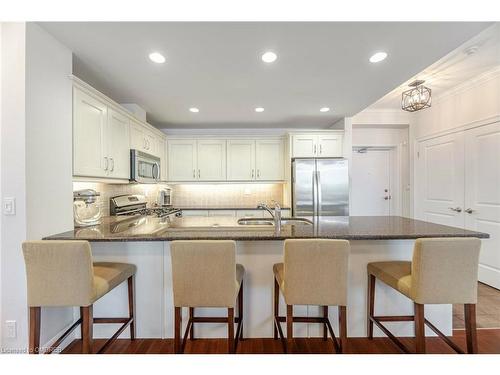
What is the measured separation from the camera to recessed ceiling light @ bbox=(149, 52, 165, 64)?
2.04 metres

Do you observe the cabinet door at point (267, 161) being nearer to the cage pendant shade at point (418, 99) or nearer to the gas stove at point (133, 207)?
the gas stove at point (133, 207)

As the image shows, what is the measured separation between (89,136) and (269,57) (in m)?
1.76

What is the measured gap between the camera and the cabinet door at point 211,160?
14.6 ft

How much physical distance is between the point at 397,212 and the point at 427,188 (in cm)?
92

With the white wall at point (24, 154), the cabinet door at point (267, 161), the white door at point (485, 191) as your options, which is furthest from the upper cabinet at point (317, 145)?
the white wall at point (24, 154)

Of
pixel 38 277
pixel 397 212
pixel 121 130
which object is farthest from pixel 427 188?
pixel 38 277

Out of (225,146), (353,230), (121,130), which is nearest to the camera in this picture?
(353,230)

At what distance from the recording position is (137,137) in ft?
10.7

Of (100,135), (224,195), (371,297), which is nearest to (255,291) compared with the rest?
(371,297)

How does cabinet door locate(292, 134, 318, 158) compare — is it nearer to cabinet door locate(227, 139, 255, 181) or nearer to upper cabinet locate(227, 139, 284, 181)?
upper cabinet locate(227, 139, 284, 181)

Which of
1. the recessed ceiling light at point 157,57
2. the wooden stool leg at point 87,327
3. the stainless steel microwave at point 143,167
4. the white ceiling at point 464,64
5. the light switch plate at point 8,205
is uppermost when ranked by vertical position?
the white ceiling at point 464,64

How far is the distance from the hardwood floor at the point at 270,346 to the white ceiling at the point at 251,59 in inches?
91.7

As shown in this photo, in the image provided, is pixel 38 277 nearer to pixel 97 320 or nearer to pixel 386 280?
pixel 97 320

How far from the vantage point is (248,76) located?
96.7 inches
